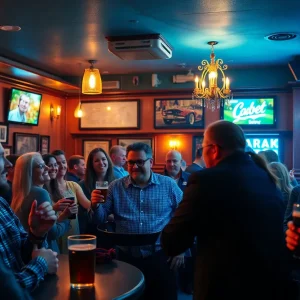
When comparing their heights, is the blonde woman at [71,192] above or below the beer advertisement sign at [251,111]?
below

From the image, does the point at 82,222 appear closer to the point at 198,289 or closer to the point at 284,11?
the point at 198,289

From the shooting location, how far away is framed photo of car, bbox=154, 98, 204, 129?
8.31m

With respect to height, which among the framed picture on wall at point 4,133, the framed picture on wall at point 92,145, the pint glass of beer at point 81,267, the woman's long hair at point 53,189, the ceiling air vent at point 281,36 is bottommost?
the pint glass of beer at point 81,267

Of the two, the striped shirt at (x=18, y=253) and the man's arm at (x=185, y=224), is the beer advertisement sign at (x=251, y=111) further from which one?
the striped shirt at (x=18, y=253)

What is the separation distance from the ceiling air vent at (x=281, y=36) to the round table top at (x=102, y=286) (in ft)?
14.4

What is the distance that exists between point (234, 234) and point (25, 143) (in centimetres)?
621

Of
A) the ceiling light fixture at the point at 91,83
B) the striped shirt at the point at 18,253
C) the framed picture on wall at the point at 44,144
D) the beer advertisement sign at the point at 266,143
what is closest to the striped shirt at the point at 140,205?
the striped shirt at the point at 18,253

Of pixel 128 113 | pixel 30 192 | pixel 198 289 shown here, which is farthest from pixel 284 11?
pixel 128 113

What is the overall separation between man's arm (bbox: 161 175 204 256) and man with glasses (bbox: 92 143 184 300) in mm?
920

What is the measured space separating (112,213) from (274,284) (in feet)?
5.01

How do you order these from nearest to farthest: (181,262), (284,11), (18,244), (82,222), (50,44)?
(18,244) → (181,262) → (82,222) → (284,11) → (50,44)

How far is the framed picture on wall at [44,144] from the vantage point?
8.26 metres

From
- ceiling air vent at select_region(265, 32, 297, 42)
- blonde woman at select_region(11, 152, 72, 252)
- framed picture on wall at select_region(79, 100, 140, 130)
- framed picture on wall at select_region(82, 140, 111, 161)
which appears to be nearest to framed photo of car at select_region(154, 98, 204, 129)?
framed picture on wall at select_region(79, 100, 140, 130)

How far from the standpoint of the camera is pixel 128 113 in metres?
8.67
